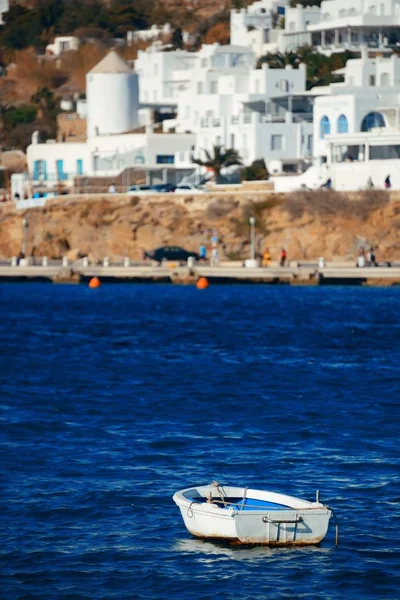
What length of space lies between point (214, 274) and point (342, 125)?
17788 mm

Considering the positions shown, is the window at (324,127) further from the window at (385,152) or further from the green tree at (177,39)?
the green tree at (177,39)

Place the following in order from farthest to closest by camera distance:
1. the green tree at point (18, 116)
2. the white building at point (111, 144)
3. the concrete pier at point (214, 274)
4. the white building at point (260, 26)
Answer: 1. the green tree at point (18, 116)
2. the white building at point (260, 26)
3. the white building at point (111, 144)
4. the concrete pier at point (214, 274)

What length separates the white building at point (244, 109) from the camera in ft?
315

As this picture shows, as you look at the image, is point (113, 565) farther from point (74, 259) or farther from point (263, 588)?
point (74, 259)

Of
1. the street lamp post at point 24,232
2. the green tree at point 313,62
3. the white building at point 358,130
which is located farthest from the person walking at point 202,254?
the green tree at point 313,62

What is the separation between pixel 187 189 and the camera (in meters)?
92.0

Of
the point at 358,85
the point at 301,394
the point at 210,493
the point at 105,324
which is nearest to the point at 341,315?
the point at 105,324

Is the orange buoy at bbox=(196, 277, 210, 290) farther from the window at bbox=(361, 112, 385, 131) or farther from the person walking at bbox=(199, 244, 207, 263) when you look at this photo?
the window at bbox=(361, 112, 385, 131)

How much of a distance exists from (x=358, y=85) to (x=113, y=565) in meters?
77.0

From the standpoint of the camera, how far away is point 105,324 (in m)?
64.1

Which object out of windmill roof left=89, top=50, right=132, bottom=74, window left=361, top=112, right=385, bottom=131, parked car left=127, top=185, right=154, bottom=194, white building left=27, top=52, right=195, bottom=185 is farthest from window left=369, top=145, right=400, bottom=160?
windmill roof left=89, top=50, right=132, bottom=74

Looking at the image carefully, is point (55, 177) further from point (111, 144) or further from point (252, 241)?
point (252, 241)

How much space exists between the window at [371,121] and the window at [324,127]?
91.3 inches

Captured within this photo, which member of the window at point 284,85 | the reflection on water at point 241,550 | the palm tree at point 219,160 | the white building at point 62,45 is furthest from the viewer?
the white building at point 62,45
